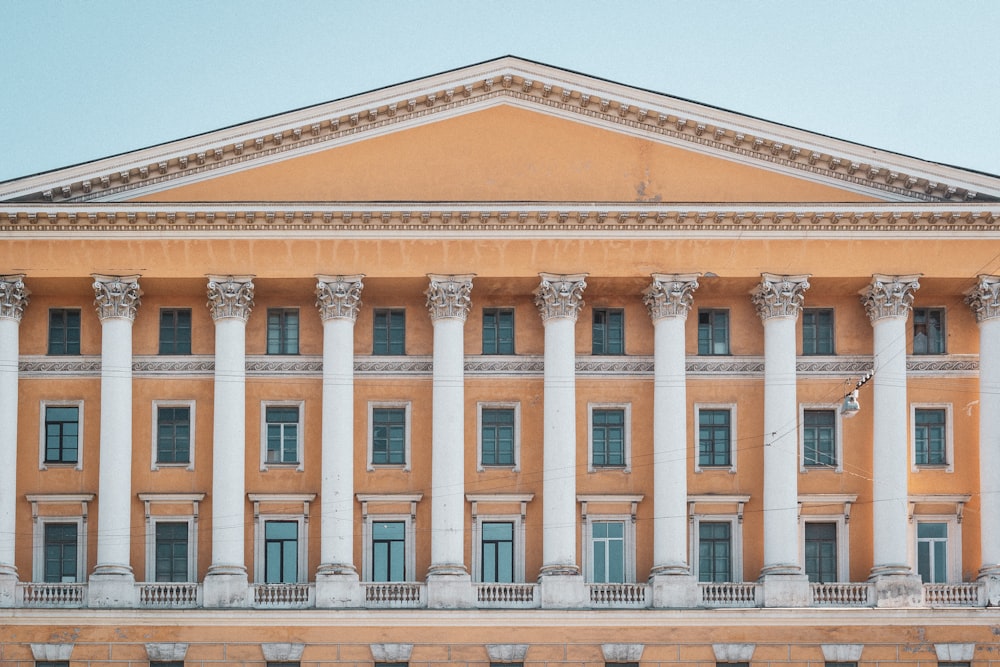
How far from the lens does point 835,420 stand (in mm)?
59094

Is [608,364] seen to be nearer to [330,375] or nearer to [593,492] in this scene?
[593,492]

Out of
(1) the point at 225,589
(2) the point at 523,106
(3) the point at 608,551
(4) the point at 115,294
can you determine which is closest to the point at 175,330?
(4) the point at 115,294

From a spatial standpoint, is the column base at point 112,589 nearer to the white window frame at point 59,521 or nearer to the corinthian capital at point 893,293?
the white window frame at point 59,521

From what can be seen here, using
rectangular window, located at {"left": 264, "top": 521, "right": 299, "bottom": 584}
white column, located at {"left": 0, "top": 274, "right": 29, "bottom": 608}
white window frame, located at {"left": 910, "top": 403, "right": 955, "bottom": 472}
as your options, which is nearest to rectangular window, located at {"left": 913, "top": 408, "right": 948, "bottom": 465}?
white window frame, located at {"left": 910, "top": 403, "right": 955, "bottom": 472}

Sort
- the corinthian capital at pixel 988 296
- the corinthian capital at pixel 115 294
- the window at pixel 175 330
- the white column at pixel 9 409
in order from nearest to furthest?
the white column at pixel 9 409, the corinthian capital at pixel 115 294, the corinthian capital at pixel 988 296, the window at pixel 175 330

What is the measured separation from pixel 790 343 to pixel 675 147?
6167 mm

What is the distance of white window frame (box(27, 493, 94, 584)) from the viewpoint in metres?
58.0

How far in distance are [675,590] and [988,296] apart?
11.7m

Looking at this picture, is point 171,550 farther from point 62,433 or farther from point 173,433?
point 62,433

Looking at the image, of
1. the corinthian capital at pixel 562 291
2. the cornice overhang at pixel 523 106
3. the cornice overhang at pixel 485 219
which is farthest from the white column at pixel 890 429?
the corinthian capital at pixel 562 291

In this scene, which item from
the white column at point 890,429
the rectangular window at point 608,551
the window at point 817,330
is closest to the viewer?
the white column at point 890,429

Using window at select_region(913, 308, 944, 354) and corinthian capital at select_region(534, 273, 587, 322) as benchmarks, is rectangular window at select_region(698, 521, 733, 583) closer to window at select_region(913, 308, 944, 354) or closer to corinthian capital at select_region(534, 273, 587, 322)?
corinthian capital at select_region(534, 273, 587, 322)

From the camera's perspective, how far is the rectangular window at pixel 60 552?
58.2m

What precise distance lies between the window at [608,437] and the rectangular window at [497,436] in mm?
2215
